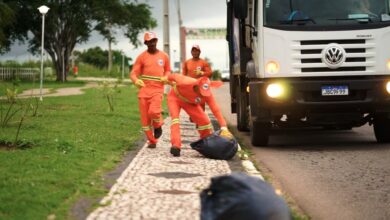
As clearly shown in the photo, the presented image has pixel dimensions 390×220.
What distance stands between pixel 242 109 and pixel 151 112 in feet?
12.1

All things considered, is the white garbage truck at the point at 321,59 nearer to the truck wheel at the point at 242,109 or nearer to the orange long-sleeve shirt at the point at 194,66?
the truck wheel at the point at 242,109

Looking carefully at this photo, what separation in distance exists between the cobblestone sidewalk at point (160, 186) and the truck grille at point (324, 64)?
238 centimetres

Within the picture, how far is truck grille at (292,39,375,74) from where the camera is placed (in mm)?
12055

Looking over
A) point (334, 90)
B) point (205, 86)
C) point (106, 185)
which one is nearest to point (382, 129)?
point (334, 90)

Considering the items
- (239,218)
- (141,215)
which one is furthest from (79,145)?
(239,218)

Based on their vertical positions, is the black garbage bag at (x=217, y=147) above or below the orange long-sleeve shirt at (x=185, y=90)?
below

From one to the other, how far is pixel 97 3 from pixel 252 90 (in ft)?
140

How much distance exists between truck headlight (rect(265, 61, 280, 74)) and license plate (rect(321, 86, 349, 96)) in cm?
82

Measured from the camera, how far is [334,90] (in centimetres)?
1209

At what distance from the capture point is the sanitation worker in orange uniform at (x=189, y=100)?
10.7 meters

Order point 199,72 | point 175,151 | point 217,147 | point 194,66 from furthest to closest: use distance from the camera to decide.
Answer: point 194,66 → point 199,72 → point 175,151 → point 217,147

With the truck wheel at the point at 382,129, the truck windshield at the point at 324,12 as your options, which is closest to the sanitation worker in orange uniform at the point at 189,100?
the truck windshield at the point at 324,12

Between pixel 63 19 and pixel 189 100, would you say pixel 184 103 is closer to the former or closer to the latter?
pixel 189 100

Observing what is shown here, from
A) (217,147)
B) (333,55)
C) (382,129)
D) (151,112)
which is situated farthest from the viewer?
(382,129)
